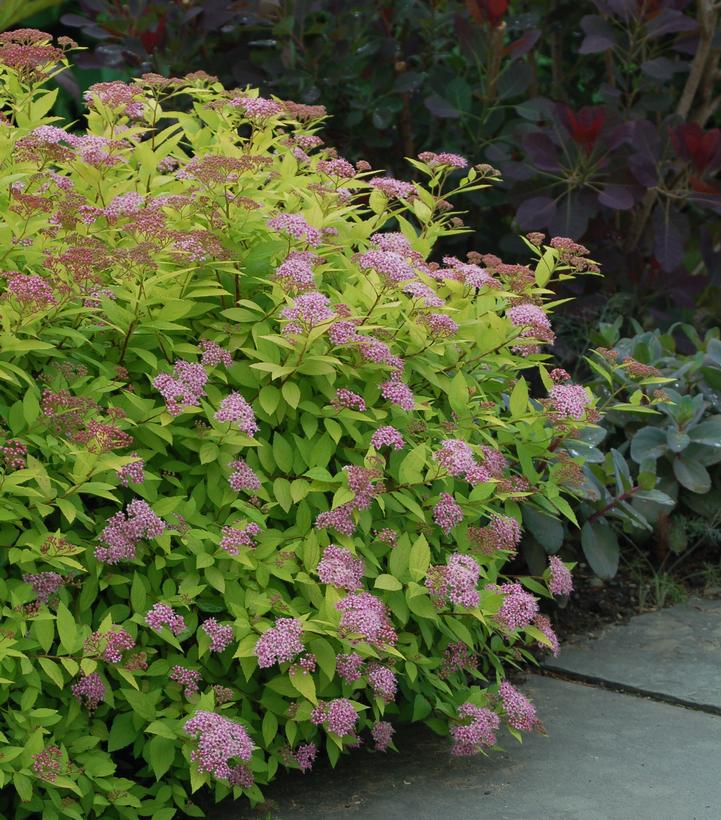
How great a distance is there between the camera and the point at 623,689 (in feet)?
11.2

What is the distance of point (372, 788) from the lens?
286 centimetres

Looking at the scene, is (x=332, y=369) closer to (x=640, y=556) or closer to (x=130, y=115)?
(x=130, y=115)

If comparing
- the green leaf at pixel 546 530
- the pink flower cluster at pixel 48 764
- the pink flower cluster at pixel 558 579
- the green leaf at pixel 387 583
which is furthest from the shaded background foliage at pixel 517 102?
the pink flower cluster at pixel 48 764

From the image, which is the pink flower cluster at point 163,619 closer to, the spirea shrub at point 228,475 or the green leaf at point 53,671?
the spirea shrub at point 228,475

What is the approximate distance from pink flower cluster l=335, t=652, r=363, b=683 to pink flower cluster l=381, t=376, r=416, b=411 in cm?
54

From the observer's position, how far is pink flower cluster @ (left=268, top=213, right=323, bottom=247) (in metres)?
2.71

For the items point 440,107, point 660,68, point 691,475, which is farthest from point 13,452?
point 660,68

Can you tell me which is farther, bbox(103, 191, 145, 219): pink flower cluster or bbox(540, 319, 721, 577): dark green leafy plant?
bbox(540, 319, 721, 577): dark green leafy plant

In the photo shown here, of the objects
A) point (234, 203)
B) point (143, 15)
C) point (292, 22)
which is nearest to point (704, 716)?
point (234, 203)

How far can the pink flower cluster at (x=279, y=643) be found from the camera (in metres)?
2.43

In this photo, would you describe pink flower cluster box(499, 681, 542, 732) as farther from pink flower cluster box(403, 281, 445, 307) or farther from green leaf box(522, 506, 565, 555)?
pink flower cluster box(403, 281, 445, 307)

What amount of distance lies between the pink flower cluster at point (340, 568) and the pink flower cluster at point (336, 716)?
0.24m

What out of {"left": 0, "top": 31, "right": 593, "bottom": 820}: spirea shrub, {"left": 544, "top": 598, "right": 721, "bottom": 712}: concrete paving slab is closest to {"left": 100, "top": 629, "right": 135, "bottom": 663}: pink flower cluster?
{"left": 0, "top": 31, "right": 593, "bottom": 820}: spirea shrub

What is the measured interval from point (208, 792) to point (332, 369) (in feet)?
3.28
